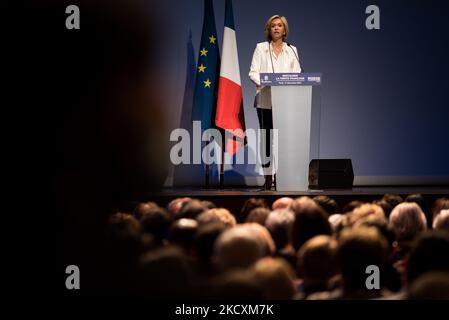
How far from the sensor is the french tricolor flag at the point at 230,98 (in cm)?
691

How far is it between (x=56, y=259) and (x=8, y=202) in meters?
0.30

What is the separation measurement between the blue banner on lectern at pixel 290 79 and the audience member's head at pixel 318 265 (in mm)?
3126

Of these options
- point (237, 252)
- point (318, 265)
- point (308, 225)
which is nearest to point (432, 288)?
point (318, 265)

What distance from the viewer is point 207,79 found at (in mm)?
7270

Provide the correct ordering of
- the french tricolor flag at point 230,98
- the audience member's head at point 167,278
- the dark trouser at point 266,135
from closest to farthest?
the audience member's head at point 167,278 → the dark trouser at point 266,135 → the french tricolor flag at point 230,98

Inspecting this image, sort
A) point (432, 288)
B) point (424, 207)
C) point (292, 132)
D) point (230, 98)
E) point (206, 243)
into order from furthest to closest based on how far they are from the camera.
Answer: point (230, 98) → point (292, 132) → point (424, 207) → point (206, 243) → point (432, 288)

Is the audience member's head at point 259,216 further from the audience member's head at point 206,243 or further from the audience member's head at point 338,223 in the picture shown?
the audience member's head at point 206,243

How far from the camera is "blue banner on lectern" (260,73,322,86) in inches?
212

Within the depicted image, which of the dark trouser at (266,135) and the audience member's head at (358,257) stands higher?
the dark trouser at (266,135)

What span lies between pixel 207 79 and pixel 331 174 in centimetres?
175

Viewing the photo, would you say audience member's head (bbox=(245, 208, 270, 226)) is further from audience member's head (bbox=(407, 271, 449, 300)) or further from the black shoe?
the black shoe

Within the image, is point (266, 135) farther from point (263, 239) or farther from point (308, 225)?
point (263, 239)

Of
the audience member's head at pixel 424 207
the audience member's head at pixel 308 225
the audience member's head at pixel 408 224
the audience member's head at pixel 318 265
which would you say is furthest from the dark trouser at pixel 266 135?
the audience member's head at pixel 318 265

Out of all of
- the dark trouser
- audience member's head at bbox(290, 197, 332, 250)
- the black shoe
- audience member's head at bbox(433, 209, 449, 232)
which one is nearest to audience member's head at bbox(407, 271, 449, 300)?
audience member's head at bbox(290, 197, 332, 250)
